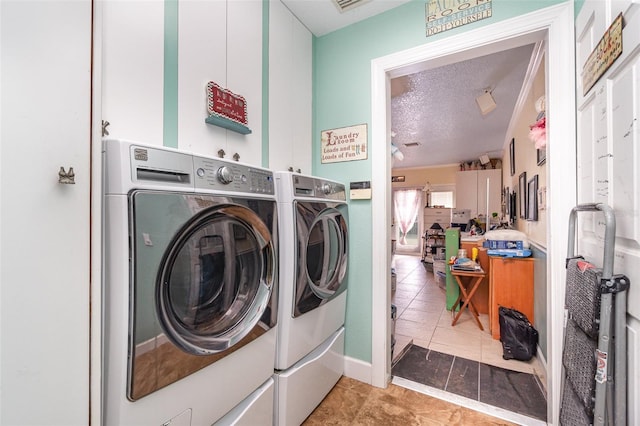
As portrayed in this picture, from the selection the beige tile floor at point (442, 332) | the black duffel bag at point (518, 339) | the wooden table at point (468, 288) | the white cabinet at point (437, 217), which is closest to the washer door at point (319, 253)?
the beige tile floor at point (442, 332)

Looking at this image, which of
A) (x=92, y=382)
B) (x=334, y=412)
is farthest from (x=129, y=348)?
(x=334, y=412)

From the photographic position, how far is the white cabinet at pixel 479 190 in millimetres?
5443

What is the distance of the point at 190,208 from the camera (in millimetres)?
833

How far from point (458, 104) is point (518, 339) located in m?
2.54

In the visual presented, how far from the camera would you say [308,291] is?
137 cm

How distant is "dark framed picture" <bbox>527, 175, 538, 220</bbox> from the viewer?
92.4 inches

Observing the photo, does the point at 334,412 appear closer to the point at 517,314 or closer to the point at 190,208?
the point at 190,208

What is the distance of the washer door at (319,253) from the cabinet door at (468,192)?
492cm

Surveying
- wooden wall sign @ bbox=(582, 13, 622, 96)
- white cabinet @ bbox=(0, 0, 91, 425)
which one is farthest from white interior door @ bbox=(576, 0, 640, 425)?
Result: white cabinet @ bbox=(0, 0, 91, 425)

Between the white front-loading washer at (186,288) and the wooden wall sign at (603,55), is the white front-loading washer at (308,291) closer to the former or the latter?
the white front-loading washer at (186,288)

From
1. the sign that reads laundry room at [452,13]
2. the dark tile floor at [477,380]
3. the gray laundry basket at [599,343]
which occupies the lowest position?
the dark tile floor at [477,380]

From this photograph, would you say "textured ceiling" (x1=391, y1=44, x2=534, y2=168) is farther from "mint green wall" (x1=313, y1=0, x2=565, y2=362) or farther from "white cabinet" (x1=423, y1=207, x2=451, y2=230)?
"white cabinet" (x1=423, y1=207, x2=451, y2=230)

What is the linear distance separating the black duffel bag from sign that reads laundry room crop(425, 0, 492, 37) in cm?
228

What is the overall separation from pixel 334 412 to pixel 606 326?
1363mm
